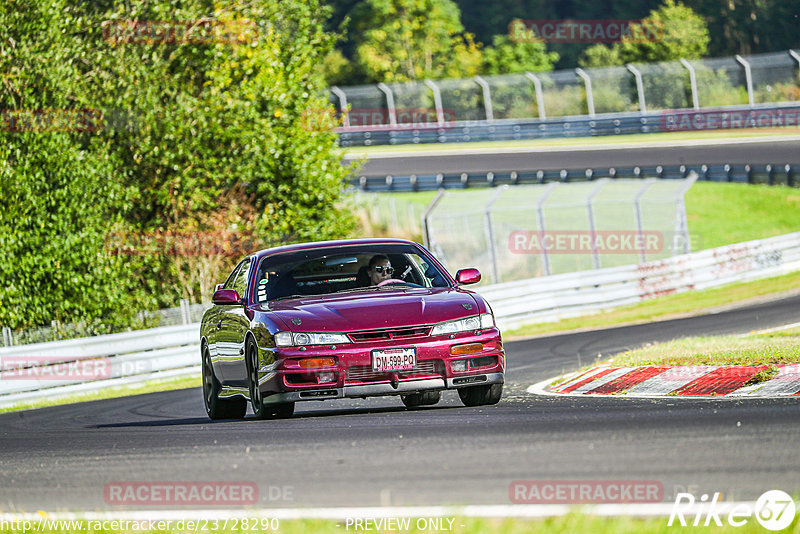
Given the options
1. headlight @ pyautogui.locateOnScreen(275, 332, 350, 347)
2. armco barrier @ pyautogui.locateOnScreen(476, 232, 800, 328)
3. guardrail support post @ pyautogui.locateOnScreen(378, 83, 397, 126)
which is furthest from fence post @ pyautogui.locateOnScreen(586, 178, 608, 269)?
guardrail support post @ pyautogui.locateOnScreen(378, 83, 397, 126)

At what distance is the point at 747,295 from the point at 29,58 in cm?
1500

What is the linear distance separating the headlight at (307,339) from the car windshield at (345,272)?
1042 millimetres

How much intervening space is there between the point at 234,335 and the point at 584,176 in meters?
33.2

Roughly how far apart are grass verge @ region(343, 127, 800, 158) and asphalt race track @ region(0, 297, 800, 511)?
39.5 meters

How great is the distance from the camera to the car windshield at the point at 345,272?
35.3ft

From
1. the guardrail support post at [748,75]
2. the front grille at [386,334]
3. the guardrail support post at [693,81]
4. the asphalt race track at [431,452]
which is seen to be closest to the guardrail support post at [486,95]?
the guardrail support post at [693,81]

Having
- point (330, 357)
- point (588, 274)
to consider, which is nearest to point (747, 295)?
point (588, 274)

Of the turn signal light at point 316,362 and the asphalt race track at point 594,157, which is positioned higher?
the turn signal light at point 316,362

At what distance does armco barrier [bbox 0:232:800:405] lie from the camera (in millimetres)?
18594

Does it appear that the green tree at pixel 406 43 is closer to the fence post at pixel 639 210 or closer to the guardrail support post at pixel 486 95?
the guardrail support post at pixel 486 95

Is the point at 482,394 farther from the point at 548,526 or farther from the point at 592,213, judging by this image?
the point at 592,213

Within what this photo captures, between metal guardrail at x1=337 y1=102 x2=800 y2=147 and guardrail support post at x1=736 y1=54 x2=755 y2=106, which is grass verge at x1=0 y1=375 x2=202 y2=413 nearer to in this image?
guardrail support post at x1=736 y1=54 x2=755 y2=106

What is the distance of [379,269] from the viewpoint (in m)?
10.9

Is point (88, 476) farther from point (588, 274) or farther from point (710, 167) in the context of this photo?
point (710, 167)
